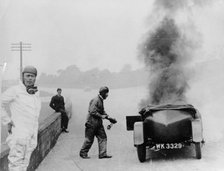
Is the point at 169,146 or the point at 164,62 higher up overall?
the point at 164,62

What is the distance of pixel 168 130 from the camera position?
6492 mm

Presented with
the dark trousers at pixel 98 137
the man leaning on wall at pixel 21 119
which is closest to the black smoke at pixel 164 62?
the dark trousers at pixel 98 137

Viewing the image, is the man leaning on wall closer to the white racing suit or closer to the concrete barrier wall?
the white racing suit

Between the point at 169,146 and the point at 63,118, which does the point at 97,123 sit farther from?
the point at 63,118

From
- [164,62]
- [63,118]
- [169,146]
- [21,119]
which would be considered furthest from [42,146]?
[164,62]

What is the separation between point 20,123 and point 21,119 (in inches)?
2.1

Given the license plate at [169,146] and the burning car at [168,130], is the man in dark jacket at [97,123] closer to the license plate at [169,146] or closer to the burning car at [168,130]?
the burning car at [168,130]

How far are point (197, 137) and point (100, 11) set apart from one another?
13.8 ft

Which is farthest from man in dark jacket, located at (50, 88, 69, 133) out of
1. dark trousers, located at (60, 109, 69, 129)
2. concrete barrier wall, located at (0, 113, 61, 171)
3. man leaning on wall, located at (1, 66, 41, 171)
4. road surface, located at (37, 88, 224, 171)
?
man leaning on wall, located at (1, 66, 41, 171)

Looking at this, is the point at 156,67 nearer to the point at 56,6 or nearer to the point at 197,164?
the point at 56,6

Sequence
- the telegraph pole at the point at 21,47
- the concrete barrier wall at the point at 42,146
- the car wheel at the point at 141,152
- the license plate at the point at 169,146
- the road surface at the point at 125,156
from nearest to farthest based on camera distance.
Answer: the concrete barrier wall at the point at 42,146
the road surface at the point at 125,156
the license plate at the point at 169,146
the car wheel at the point at 141,152
the telegraph pole at the point at 21,47

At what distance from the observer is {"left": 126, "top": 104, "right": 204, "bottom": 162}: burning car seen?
21.3 feet

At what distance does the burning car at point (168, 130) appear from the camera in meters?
6.50

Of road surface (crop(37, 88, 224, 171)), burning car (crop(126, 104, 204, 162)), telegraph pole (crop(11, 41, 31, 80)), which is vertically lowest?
road surface (crop(37, 88, 224, 171))
